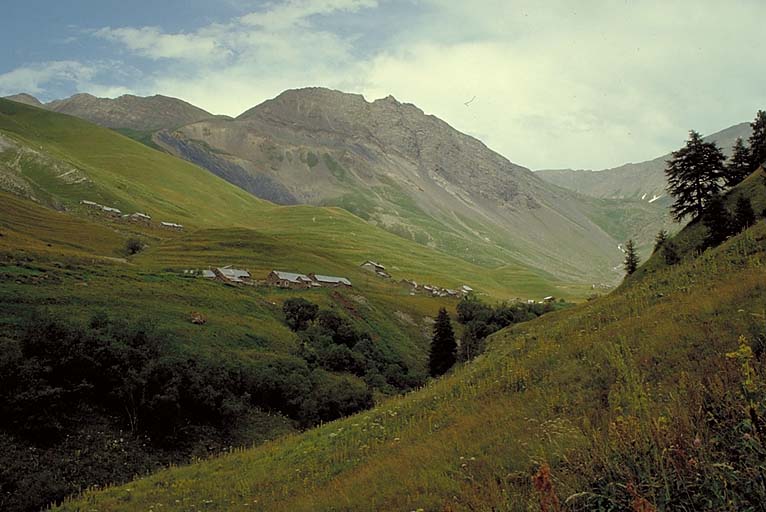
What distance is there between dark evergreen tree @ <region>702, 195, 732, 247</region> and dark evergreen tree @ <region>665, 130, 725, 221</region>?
1098 centimetres

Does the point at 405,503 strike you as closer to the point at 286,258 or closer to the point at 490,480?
the point at 490,480

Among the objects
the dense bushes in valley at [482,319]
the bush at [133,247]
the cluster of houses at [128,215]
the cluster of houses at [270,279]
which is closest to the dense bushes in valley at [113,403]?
the dense bushes in valley at [482,319]

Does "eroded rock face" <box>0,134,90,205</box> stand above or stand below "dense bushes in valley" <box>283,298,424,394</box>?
above

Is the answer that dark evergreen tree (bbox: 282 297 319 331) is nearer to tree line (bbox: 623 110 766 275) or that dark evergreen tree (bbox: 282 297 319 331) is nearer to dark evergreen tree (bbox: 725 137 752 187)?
tree line (bbox: 623 110 766 275)

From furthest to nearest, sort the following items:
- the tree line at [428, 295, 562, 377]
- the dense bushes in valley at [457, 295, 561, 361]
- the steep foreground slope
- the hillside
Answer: the dense bushes in valley at [457, 295, 561, 361], the tree line at [428, 295, 562, 377], the hillside, the steep foreground slope

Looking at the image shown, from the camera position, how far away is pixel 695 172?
5634 centimetres

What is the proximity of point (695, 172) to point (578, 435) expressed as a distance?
59.2m

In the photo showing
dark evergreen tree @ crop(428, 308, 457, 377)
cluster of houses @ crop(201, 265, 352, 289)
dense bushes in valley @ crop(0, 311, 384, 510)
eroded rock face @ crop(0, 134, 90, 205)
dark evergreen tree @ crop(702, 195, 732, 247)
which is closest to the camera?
dense bushes in valley @ crop(0, 311, 384, 510)

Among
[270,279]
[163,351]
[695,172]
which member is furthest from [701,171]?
[270,279]

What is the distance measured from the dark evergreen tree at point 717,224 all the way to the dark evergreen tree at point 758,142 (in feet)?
66.2

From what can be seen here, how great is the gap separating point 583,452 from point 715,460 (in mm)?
1786

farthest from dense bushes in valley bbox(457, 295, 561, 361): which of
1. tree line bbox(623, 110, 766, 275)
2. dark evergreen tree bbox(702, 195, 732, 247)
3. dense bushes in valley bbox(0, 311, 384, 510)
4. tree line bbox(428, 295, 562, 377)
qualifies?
dark evergreen tree bbox(702, 195, 732, 247)

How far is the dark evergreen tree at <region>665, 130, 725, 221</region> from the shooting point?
5616cm

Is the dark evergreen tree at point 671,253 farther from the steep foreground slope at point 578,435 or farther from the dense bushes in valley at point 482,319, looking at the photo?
the dense bushes in valley at point 482,319
